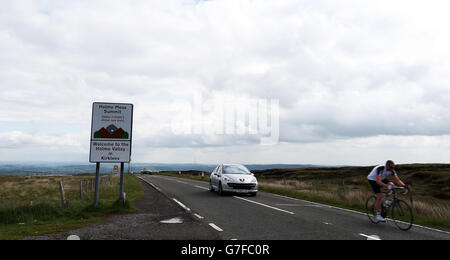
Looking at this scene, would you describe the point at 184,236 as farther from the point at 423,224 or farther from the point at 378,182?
the point at 423,224

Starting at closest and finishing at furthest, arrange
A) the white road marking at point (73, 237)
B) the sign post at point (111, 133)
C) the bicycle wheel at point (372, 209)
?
1. the white road marking at point (73, 237)
2. the bicycle wheel at point (372, 209)
3. the sign post at point (111, 133)

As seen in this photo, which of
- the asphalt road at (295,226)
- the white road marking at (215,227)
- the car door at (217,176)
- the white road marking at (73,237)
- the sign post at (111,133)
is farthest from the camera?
the car door at (217,176)

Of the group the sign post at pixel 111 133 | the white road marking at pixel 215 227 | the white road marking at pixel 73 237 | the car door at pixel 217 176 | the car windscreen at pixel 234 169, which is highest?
the sign post at pixel 111 133

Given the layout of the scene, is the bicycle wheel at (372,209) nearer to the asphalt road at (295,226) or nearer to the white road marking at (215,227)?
the asphalt road at (295,226)

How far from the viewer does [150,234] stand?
781 centimetres

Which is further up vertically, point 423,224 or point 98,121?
point 98,121

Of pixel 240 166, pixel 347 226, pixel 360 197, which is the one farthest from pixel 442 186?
pixel 347 226

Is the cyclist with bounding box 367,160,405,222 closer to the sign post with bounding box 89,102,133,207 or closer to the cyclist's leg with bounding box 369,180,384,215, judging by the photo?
the cyclist's leg with bounding box 369,180,384,215

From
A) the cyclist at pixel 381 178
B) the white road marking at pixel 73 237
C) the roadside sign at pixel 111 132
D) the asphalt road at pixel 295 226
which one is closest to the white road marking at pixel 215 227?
the asphalt road at pixel 295 226

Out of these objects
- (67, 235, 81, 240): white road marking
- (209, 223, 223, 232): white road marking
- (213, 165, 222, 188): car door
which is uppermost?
(213, 165, 222, 188): car door

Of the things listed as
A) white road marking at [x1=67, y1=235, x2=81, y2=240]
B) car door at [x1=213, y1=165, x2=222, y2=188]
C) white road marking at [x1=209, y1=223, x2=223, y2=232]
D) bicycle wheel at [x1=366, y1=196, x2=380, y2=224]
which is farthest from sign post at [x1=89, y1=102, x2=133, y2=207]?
bicycle wheel at [x1=366, y1=196, x2=380, y2=224]

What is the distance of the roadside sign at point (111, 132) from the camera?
12469 millimetres

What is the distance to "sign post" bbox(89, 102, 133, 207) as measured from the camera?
491 inches
